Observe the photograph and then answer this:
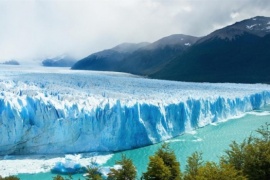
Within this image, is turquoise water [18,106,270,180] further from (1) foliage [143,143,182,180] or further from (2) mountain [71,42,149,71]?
(2) mountain [71,42,149,71]

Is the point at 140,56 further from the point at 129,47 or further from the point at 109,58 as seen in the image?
the point at 109,58

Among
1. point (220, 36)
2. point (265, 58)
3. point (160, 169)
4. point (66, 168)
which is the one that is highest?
point (220, 36)

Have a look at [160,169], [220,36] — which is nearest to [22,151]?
[160,169]

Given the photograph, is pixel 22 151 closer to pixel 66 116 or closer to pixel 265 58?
pixel 66 116

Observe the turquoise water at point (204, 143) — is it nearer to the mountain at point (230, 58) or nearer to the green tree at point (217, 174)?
the green tree at point (217, 174)

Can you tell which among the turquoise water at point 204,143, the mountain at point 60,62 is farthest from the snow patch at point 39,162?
the mountain at point 60,62

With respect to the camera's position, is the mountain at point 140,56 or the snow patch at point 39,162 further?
the mountain at point 140,56
